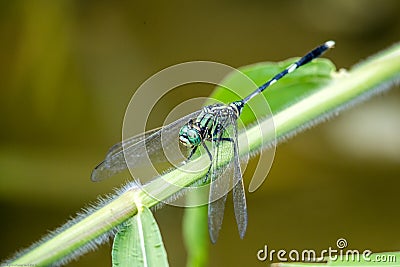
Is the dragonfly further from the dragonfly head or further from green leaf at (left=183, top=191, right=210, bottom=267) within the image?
green leaf at (left=183, top=191, right=210, bottom=267)

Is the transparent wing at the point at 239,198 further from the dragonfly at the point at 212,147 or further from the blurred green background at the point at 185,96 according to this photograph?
the blurred green background at the point at 185,96

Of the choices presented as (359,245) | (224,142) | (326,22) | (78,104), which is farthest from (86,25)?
(224,142)

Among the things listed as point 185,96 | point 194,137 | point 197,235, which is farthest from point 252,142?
point 185,96

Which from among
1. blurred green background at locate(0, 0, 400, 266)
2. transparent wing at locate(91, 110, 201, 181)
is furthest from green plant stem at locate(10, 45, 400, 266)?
blurred green background at locate(0, 0, 400, 266)

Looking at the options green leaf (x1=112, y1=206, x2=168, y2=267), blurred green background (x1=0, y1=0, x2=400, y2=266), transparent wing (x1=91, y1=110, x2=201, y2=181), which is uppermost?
blurred green background (x1=0, y1=0, x2=400, y2=266)

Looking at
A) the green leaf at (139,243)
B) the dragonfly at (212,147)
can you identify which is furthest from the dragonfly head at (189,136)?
the green leaf at (139,243)

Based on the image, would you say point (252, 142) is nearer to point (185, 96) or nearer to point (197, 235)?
point (197, 235)

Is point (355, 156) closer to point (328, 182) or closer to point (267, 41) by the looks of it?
point (328, 182)

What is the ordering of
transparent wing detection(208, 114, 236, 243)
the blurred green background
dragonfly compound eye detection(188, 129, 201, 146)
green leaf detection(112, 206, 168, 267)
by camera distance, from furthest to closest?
1. the blurred green background
2. dragonfly compound eye detection(188, 129, 201, 146)
3. transparent wing detection(208, 114, 236, 243)
4. green leaf detection(112, 206, 168, 267)
